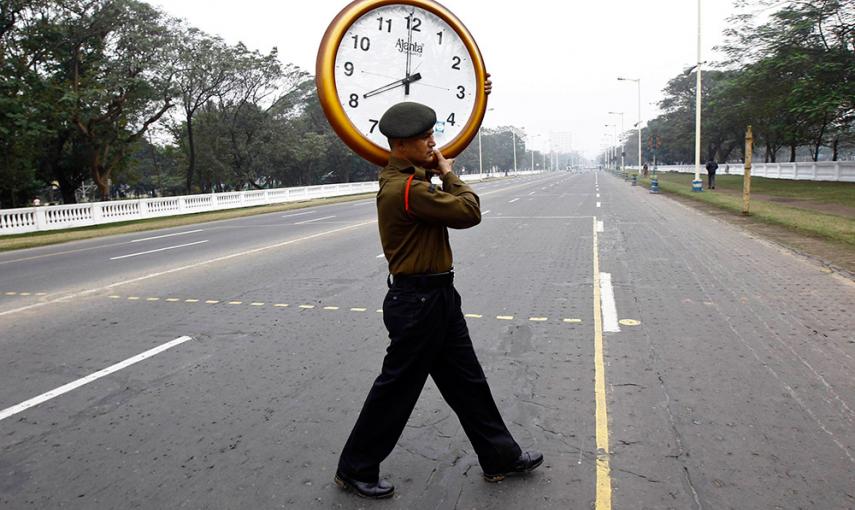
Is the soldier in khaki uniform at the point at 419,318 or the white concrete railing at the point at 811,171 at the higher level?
the white concrete railing at the point at 811,171

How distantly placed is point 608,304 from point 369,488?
4.54 meters

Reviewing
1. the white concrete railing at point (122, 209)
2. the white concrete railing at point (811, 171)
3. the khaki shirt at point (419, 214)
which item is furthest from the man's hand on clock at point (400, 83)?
the white concrete railing at point (811, 171)

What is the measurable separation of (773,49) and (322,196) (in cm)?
3038

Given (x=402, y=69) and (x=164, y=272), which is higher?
(x=402, y=69)

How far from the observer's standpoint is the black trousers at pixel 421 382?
269cm

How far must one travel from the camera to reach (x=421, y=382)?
2.83m

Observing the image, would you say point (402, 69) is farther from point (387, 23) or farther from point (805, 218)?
point (805, 218)

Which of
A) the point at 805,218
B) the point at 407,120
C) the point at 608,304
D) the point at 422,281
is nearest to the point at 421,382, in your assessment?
the point at 422,281

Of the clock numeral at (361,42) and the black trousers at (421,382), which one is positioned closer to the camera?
the clock numeral at (361,42)

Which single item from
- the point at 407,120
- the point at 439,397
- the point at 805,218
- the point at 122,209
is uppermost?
the point at 407,120

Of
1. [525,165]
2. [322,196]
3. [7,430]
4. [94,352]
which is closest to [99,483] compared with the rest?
[7,430]

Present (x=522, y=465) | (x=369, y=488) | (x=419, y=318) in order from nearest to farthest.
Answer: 1. (x=419, y=318)
2. (x=369, y=488)
3. (x=522, y=465)

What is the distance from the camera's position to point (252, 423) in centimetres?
371

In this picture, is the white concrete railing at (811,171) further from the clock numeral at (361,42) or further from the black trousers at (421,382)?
the clock numeral at (361,42)
